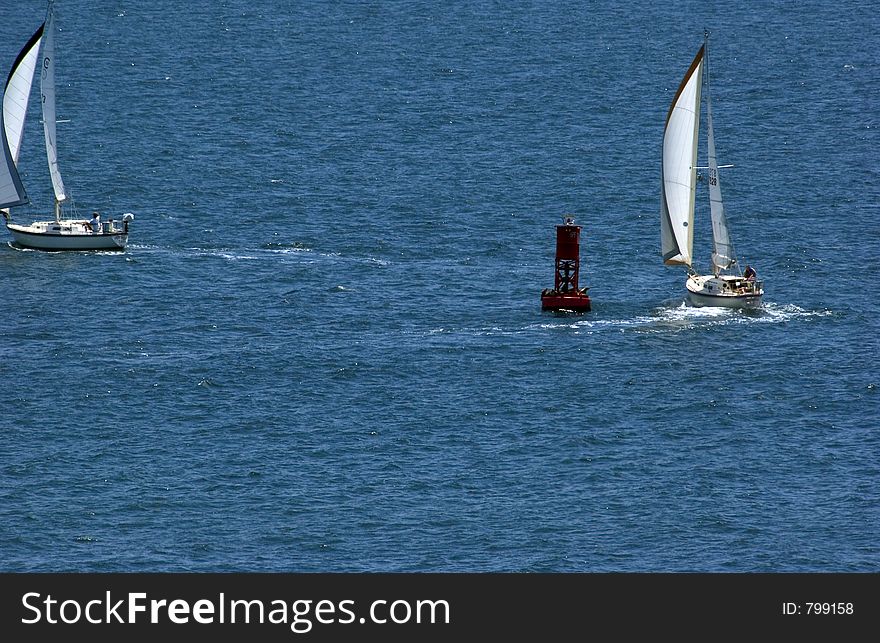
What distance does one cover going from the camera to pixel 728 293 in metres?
111

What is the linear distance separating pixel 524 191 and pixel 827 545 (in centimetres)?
7617

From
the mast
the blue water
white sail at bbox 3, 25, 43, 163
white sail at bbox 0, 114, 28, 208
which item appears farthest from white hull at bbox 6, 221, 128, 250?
the mast

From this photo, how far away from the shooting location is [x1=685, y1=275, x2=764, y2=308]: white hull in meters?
111

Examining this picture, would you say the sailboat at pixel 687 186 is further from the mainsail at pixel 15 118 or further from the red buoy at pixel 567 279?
the mainsail at pixel 15 118

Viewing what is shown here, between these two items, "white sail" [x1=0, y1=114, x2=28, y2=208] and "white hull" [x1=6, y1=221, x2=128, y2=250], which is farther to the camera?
"white sail" [x1=0, y1=114, x2=28, y2=208]

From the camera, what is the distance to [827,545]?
76.4m

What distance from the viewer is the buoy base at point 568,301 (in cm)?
11125

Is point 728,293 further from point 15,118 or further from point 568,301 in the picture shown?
point 15,118

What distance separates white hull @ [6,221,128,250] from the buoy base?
104 ft

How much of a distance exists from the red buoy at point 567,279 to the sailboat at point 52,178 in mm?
31240

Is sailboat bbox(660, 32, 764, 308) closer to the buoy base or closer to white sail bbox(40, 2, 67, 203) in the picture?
the buoy base

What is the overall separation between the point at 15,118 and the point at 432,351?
43511 millimetres

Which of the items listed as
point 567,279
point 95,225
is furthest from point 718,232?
point 95,225

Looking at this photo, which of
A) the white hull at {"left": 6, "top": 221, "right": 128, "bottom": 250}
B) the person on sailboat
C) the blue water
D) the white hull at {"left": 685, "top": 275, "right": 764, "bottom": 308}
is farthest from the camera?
the person on sailboat
